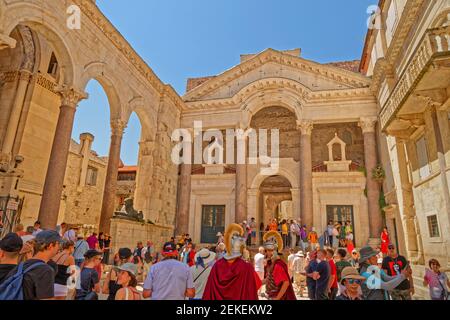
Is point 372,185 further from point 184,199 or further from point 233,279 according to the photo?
point 233,279

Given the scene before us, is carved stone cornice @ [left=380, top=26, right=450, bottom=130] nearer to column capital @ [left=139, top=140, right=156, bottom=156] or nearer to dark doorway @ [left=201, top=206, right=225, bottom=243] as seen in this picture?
dark doorway @ [left=201, top=206, right=225, bottom=243]

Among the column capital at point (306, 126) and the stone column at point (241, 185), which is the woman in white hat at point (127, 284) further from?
the column capital at point (306, 126)

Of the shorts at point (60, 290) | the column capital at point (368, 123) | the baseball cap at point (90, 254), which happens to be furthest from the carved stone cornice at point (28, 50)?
the column capital at point (368, 123)

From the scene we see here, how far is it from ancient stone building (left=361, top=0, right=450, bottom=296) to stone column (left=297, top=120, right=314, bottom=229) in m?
3.80

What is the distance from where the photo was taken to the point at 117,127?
1405 centimetres


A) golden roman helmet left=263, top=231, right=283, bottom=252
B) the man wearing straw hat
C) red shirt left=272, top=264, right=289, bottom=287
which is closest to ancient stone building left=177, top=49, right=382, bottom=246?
golden roman helmet left=263, top=231, right=283, bottom=252

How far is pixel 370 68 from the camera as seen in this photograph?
746 inches

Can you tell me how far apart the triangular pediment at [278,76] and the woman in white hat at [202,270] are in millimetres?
15231

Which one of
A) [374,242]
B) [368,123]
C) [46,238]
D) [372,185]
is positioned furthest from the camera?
[368,123]

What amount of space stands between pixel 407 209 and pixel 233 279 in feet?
36.9

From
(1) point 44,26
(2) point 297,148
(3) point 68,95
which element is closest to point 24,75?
(3) point 68,95
